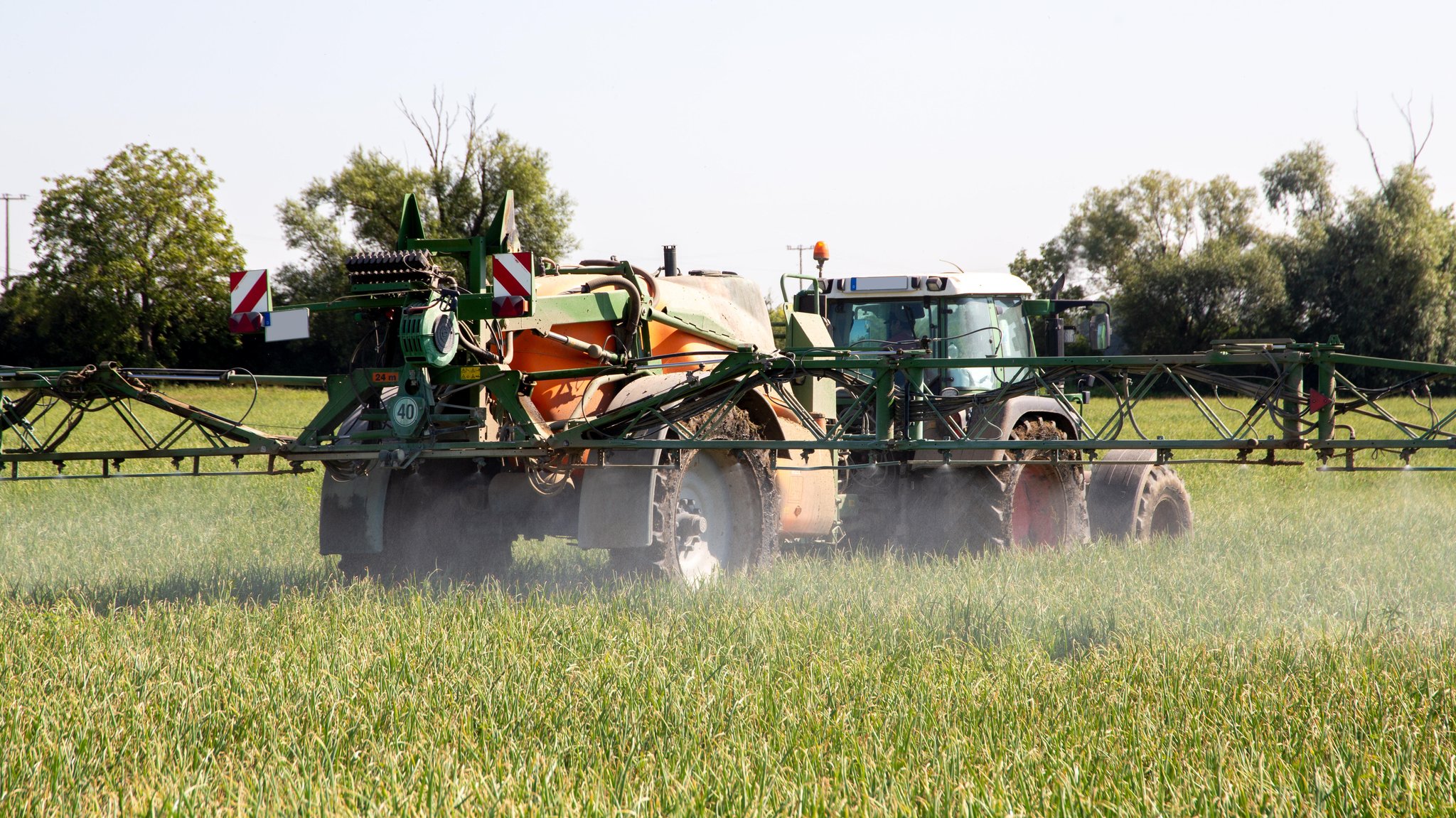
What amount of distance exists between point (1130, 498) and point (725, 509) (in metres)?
4.01

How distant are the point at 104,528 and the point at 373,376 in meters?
5.85

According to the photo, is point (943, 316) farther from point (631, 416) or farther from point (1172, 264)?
point (1172, 264)

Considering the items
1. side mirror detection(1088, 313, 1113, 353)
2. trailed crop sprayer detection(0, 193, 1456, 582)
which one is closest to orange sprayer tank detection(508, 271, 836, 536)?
trailed crop sprayer detection(0, 193, 1456, 582)

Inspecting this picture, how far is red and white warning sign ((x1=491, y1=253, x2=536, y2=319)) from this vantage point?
6.47 meters

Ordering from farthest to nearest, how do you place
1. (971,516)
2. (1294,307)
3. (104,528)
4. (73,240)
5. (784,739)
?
(73,240), (1294,307), (104,528), (971,516), (784,739)

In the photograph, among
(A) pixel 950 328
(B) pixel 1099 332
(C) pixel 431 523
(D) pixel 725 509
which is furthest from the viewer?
(A) pixel 950 328

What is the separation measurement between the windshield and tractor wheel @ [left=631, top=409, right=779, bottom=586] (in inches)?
89.3

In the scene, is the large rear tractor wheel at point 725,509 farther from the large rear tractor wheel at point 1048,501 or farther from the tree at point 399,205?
the tree at point 399,205

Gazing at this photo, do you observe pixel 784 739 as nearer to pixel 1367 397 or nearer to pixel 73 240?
pixel 1367 397

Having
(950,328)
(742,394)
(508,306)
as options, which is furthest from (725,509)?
(950,328)

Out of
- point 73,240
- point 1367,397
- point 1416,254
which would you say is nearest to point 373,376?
point 1367,397

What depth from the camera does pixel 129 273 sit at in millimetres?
46906

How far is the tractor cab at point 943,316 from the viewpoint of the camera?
375 inches

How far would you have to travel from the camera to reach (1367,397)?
6.15 meters
